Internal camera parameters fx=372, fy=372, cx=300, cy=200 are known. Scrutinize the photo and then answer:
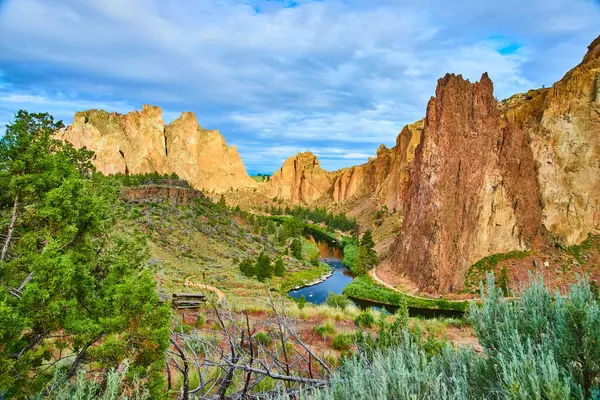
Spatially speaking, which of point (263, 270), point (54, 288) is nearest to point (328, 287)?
point (263, 270)

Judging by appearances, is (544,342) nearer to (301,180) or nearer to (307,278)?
(307,278)

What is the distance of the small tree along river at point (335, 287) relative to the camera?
124 feet

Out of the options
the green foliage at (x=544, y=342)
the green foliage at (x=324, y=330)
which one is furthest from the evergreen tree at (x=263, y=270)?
the green foliage at (x=544, y=342)

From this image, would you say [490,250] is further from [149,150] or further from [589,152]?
[149,150]

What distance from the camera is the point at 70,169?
6199 mm

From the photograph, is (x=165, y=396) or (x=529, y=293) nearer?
(x=529, y=293)

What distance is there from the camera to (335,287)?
5022 centimetres

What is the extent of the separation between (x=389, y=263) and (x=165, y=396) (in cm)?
5219

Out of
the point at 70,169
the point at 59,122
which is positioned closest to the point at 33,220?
the point at 70,169

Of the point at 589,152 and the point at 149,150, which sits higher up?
the point at 149,150

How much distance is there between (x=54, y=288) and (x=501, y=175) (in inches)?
2065

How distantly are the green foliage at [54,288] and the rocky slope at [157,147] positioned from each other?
135306 mm

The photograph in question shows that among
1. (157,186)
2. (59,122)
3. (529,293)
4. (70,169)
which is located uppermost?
(157,186)

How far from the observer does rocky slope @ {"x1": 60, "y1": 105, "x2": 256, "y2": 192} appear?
135000mm
